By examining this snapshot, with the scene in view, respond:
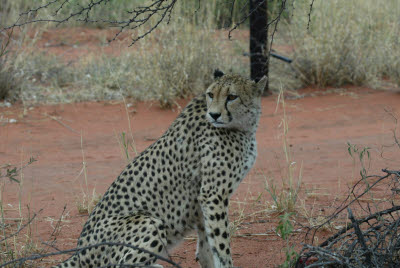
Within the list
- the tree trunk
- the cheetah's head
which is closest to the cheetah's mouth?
the cheetah's head

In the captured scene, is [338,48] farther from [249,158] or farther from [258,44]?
[249,158]

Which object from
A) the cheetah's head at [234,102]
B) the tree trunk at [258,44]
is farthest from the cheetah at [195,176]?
the tree trunk at [258,44]

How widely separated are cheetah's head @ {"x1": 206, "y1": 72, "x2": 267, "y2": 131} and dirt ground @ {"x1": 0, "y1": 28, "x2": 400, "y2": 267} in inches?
40.0

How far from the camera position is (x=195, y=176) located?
12.3 ft

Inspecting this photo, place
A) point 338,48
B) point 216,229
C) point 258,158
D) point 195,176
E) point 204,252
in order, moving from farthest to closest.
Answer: point 338,48 → point 258,158 → point 204,252 → point 195,176 → point 216,229

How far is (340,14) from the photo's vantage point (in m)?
9.93

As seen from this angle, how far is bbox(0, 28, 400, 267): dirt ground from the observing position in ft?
16.1

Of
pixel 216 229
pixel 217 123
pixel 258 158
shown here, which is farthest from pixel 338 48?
pixel 216 229

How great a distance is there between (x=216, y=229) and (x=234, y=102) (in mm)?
759

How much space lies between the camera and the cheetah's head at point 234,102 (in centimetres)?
370

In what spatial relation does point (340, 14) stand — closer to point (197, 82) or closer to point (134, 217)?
point (197, 82)

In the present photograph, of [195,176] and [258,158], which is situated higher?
[195,176]

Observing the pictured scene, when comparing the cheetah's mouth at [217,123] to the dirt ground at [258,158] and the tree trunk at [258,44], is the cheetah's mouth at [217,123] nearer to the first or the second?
the dirt ground at [258,158]

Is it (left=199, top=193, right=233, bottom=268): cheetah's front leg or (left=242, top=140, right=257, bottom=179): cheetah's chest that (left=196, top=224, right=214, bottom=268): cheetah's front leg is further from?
(left=242, top=140, right=257, bottom=179): cheetah's chest
